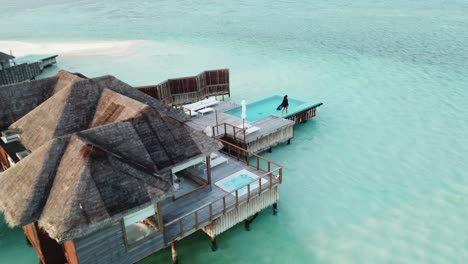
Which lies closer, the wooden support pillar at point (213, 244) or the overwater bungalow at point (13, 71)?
the wooden support pillar at point (213, 244)

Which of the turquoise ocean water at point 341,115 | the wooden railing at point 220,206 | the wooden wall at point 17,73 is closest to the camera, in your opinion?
the wooden railing at point 220,206

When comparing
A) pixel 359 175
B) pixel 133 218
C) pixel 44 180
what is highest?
pixel 44 180

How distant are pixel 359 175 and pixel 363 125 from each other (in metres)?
6.23

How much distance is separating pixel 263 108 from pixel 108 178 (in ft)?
50.6

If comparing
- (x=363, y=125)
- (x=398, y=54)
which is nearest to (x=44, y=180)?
(x=363, y=125)

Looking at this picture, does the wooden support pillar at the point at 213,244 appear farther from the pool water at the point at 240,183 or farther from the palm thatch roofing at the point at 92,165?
the palm thatch roofing at the point at 92,165

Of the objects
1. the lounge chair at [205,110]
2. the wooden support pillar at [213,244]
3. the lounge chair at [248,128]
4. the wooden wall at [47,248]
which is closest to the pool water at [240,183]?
the wooden support pillar at [213,244]

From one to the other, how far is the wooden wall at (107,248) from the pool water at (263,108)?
12646 millimetres

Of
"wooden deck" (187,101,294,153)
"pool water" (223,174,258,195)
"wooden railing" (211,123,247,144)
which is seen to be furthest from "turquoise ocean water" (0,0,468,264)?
"wooden railing" (211,123,247,144)

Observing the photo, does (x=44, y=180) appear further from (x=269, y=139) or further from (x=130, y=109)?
(x=269, y=139)

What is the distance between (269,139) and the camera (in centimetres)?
1923

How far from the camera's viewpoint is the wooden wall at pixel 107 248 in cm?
930

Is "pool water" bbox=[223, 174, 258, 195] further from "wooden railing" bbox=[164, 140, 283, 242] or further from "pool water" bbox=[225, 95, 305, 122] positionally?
"pool water" bbox=[225, 95, 305, 122]

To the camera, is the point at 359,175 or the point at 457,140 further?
the point at 457,140
